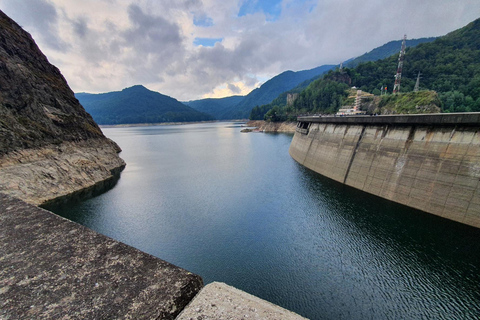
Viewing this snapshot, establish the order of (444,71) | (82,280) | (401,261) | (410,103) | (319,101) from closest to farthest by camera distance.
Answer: (82,280) < (401,261) < (410,103) < (444,71) < (319,101)

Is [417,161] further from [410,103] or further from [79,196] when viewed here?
[410,103]

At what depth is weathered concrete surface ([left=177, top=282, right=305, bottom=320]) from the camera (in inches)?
118

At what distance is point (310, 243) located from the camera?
1625 cm

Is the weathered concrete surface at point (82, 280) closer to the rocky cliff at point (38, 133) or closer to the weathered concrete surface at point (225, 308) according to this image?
the weathered concrete surface at point (225, 308)

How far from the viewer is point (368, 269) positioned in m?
13.4

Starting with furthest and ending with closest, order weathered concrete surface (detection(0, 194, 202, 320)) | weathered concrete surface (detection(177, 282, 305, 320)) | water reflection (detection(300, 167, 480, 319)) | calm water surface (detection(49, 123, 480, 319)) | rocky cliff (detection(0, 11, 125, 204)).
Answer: rocky cliff (detection(0, 11, 125, 204)) < calm water surface (detection(49, 123, 480, 319)) < water reflection (detection(300, 167, 480, 319)) < weathered concrete surface (detection(177, 282, 305, 320)) < weathered concrete surface (detection(0, 194, 202, 320))

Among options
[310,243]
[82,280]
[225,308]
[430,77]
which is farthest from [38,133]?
[430,77]

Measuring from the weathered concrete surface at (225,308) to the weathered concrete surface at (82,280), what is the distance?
0.52 ft

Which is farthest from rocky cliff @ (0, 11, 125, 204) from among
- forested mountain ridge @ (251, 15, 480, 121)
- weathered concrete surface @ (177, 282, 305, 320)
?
forested mountain ridge @ (251, 15, 480, 121)

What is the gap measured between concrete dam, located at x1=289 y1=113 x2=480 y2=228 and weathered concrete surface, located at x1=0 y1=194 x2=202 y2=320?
23.3 meters

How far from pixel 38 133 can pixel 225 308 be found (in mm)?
33813

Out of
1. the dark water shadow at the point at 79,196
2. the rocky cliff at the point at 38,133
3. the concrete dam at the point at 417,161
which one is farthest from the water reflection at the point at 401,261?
the rocky cliff at the point at 38,133

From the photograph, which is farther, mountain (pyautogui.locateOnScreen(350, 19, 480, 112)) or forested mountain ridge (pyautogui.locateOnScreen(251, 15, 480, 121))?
forested mountain ridge (pyautogui.locateOnScreen(251, 15, 480, 121))

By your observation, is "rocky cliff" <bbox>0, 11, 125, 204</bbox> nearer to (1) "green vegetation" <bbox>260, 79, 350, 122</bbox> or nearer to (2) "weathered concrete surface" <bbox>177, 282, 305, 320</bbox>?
(2) "weathered concrete surface" <bbox>177, 282, 305, 320</bbox>
